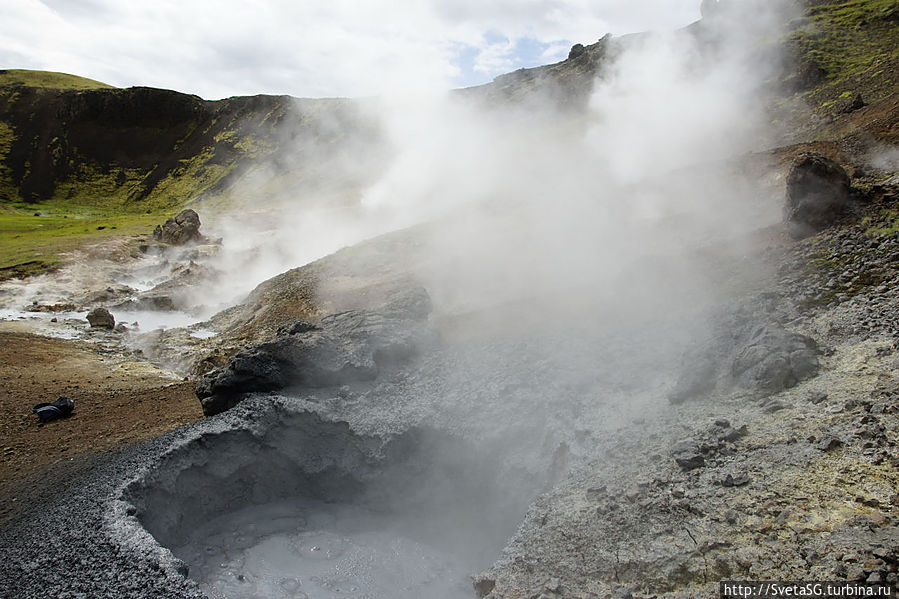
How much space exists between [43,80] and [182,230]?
221 feet

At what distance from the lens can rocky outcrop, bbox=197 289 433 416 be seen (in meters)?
10.2

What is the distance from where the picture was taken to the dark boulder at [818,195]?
1166 cm

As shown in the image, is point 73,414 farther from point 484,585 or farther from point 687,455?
point 687,455

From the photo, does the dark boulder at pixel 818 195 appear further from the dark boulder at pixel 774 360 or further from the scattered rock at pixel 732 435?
the scattered rock at pixel 732 435

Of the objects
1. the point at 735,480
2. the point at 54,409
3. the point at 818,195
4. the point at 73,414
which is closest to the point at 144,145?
the point at 73,414

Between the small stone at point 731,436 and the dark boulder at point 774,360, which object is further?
the dark boulder at point 774,360

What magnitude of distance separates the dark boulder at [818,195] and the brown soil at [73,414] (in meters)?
14.0

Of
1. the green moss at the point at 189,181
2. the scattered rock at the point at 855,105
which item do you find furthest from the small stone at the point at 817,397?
the green moss at the point at 189,181

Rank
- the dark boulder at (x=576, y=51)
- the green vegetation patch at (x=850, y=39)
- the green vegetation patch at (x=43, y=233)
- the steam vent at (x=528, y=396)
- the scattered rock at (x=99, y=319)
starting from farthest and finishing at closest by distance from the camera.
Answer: the dark boulder at (x=576, y=51) → the green vegetation patch at (x=43, y=233) → the green vegetation patch at (x=850, y=39) → the scattered rock at (x=99, y=319) → the steam vent at (x=528, y=396)

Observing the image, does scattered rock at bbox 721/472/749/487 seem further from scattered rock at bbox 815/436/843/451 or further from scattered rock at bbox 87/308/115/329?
scattered rock at bbox 87/308/115/329

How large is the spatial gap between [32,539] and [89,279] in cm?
2412

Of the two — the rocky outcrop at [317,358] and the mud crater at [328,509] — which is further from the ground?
the rocky outcrop at [317,358]

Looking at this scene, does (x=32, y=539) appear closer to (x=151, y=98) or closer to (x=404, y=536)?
(x=404, y=536)

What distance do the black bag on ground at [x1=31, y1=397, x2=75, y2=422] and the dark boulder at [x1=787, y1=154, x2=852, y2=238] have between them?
16461mm
